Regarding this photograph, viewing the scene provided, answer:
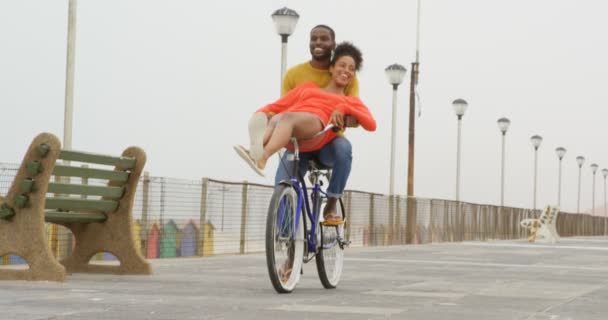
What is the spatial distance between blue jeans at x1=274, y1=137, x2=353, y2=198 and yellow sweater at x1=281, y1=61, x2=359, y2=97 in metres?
0.43

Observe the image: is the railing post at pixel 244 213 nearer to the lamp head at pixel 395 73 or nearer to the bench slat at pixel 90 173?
the bench slat at pixel 90 173

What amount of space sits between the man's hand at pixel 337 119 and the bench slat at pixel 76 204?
253cm

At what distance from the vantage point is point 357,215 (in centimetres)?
2645

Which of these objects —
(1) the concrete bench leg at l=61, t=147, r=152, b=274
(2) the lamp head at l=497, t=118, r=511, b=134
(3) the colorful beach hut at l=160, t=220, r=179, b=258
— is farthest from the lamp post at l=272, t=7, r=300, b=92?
(2) the lamp head at l=497, t=118, r=511, b=134

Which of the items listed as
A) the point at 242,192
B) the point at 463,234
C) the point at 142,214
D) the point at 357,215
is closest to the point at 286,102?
the point at 142,214

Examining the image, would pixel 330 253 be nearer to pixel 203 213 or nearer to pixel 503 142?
pixel 203 213

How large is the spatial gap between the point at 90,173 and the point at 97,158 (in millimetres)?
174

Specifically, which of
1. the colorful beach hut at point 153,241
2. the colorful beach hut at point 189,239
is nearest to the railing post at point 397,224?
the colorful beach hut at point 189,239

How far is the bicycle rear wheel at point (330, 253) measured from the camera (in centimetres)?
870

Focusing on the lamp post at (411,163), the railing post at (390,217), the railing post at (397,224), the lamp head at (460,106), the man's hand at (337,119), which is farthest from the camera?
the lamp head at (460,106)

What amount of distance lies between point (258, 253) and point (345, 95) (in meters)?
10.6

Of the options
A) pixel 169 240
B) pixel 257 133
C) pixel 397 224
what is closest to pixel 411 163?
pixel 397 224

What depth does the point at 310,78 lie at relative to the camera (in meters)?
8.57

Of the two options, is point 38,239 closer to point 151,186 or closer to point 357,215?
point 151,186
